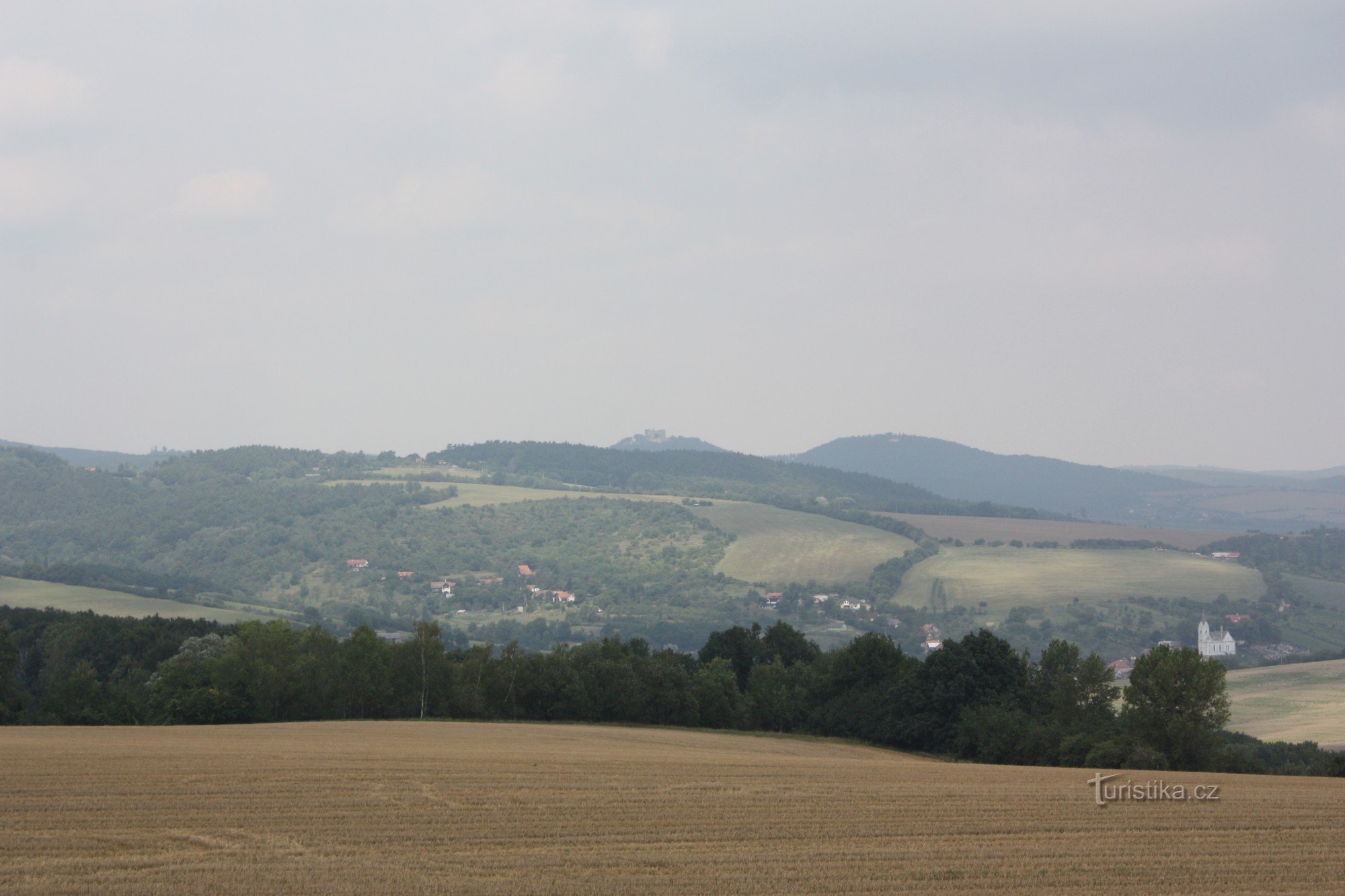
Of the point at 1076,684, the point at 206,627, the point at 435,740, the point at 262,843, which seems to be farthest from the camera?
the point at 206,627

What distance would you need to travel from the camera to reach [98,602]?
510ft

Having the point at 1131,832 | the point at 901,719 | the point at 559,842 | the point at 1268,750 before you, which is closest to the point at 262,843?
the point at 559,842

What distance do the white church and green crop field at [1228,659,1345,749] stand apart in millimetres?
43719

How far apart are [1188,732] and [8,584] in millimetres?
177619

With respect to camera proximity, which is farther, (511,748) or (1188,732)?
(1188,732)

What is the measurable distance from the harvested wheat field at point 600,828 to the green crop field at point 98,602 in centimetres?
12112

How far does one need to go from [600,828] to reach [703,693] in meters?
50.6

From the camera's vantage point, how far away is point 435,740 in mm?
44312

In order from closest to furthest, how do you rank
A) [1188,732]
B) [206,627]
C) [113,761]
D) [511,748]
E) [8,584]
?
[113,761] < [511,748] < [1188,732] < [206,627] < [8,584]

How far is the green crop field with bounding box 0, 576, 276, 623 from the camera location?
14688 cm

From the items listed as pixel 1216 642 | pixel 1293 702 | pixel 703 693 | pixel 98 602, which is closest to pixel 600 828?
pixel 703 693

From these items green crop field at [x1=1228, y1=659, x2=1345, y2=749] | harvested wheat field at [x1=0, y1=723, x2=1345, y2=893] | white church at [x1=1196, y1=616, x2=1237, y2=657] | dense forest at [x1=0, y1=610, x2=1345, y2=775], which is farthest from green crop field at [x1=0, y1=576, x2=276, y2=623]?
white church at [x1=1196, y1=616, x2=1237, y2=657]

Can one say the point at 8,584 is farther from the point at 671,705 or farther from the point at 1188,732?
the point at 1188,732

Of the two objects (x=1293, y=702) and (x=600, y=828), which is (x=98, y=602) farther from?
(x=1293, y=702)
